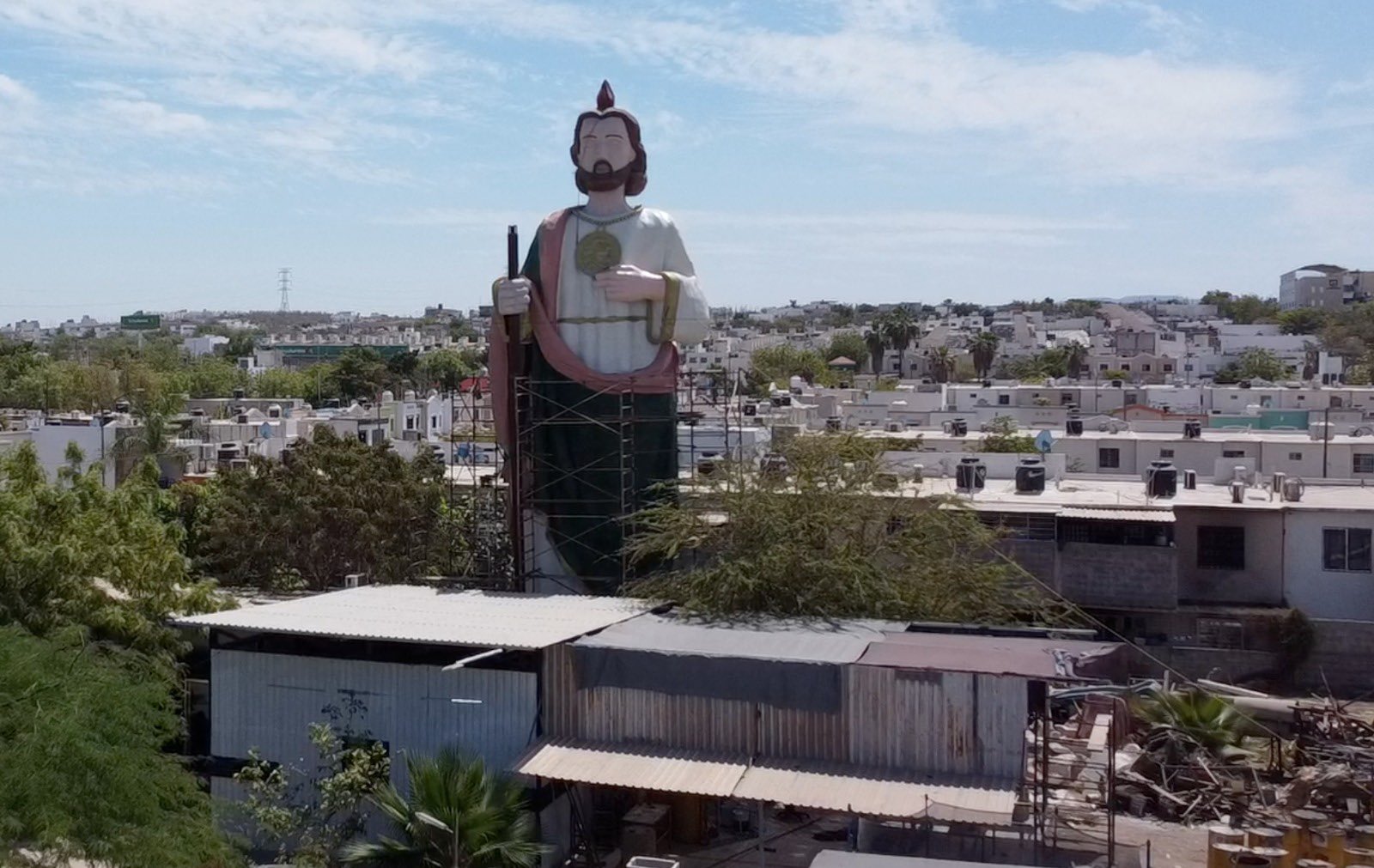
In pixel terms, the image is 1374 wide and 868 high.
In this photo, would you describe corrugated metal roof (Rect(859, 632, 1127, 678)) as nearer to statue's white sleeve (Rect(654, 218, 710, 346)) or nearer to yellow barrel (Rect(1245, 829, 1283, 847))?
yellow barrel (Rect(1245, 829, 1283, 847))

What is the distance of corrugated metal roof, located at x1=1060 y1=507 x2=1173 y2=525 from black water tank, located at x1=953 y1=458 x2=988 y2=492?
10.4ft

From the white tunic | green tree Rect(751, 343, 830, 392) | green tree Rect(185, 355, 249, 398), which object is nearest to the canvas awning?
the white tunic

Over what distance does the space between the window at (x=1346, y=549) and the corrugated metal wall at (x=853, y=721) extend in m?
14.0

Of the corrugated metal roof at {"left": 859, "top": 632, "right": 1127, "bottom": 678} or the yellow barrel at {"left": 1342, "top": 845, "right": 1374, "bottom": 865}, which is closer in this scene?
the corrugated metal roof at {"left": 859, "top": 632, "right": 1127, "bottom": 678}

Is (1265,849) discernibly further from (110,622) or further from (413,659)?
(110,622)

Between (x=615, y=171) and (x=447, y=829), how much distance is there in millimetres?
9458

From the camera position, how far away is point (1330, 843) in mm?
13477

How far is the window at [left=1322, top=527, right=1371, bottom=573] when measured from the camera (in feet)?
77.6

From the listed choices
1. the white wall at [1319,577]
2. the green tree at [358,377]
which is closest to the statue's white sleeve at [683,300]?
the white wall at [1319,577]

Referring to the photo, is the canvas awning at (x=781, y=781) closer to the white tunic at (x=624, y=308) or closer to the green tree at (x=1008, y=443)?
the white tunic at (x=624, y=308)

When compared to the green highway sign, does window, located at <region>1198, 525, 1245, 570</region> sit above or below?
below

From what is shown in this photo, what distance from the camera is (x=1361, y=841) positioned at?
46.9 feet

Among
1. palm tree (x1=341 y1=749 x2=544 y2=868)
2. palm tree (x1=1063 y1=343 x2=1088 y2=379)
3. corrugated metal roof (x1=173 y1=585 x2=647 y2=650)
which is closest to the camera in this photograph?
palm tree (x1=341 y1=749 x2=544 y2=868)

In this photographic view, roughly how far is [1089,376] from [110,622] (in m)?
64.7
